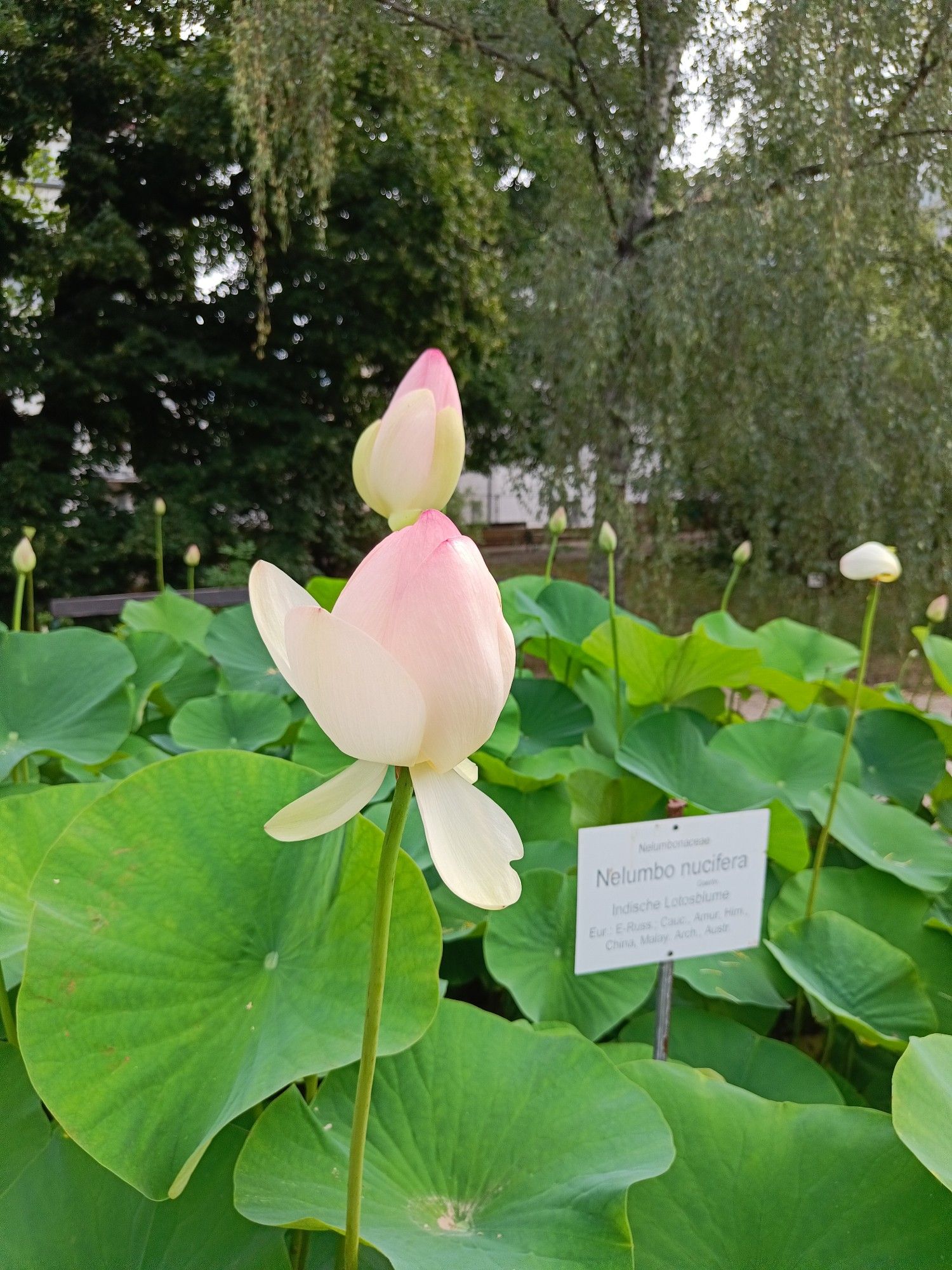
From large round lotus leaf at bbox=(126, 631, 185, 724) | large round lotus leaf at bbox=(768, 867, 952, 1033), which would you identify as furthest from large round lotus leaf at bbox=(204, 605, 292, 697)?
large round lotus leaf at bbox=(768, 867, 952, 1033)

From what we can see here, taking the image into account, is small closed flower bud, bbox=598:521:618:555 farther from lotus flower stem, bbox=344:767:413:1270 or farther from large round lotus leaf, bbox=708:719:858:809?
lotus flower stem, bbox=344:767:413:1270

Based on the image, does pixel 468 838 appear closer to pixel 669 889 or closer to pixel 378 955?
pixel 378 955

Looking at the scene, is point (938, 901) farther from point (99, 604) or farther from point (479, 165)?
point (479, 165)

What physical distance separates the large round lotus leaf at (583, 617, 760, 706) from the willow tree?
232cm

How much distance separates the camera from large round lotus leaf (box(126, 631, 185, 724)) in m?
1.08

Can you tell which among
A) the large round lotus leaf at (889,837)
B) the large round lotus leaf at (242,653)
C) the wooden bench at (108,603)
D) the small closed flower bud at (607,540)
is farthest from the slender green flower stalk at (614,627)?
the wooden bench at (108,603)

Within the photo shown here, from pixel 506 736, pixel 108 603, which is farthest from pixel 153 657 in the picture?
pixel 108 603

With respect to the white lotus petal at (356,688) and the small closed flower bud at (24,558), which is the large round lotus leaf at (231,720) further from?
the white lotus petal at (356,688)

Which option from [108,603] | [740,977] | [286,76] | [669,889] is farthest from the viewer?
[286,76]

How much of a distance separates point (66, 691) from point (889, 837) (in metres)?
0.81

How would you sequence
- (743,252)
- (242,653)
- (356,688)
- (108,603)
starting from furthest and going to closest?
1. (743,252)
2. (108,603)
3. (242,653)
4. (356,688)

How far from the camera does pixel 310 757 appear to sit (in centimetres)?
91

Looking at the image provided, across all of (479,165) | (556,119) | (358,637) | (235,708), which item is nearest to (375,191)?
(479,165)

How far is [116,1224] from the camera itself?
380 mm
